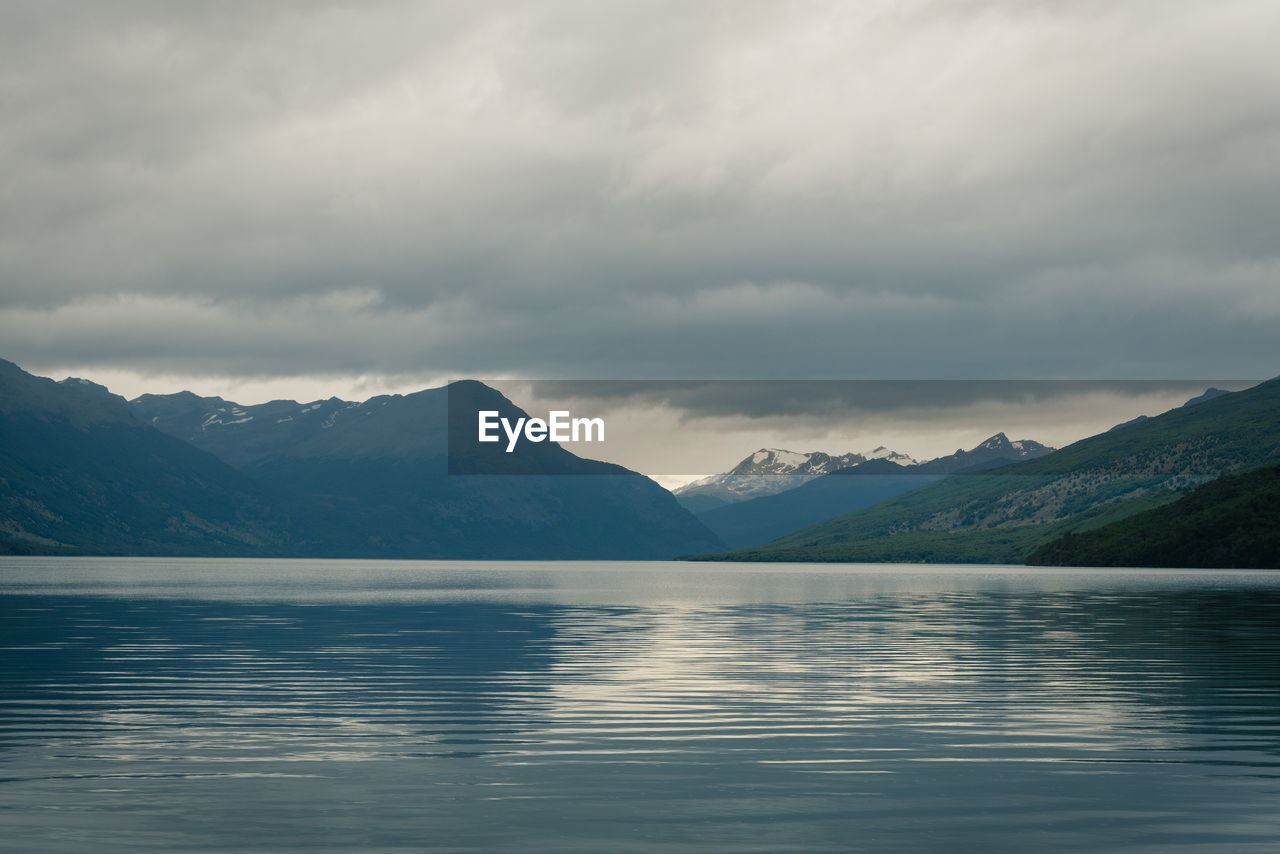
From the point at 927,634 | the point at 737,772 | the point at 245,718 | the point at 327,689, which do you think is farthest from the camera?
the point at 927,634

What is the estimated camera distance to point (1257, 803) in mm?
28234

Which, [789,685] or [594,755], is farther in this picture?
[789,685]

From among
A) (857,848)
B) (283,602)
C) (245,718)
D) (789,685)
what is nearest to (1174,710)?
(789,685)

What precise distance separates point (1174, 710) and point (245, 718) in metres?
30.2

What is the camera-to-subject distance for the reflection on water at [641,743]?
25609 millimetres

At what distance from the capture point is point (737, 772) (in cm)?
3197

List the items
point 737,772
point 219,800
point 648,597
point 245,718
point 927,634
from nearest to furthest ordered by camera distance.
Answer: point 219,800
point 737,772
point 245,718
point 927,634
point 648,597

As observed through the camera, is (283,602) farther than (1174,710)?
Yes

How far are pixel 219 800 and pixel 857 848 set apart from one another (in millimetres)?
13425

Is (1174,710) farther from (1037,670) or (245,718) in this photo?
(245,718)

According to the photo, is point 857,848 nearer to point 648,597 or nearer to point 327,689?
point 327,689

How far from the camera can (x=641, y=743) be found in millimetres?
36656

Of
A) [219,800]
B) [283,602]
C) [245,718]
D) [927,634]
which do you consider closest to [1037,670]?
[927,634]

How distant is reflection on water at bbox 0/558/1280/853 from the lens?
25.6 metres
